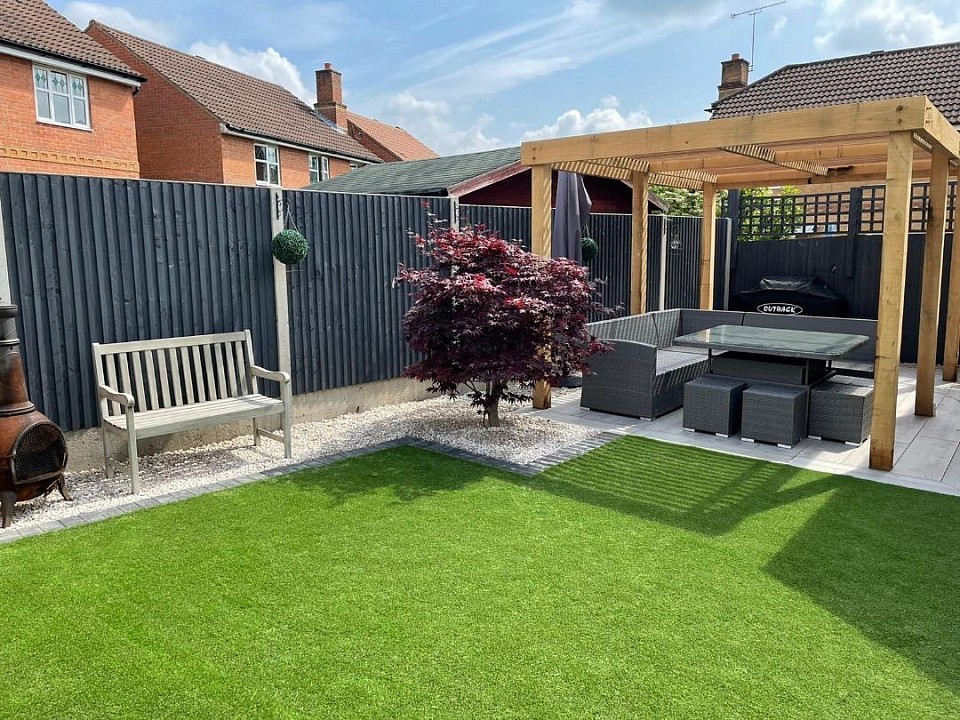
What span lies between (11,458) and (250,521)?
149cm

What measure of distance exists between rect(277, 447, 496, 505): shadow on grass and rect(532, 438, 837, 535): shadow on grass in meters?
0.61

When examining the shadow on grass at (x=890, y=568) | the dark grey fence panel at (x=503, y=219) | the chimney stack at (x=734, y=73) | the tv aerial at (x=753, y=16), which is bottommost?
the shadow on grass at (x=890, y=568)

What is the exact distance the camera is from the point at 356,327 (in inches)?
293

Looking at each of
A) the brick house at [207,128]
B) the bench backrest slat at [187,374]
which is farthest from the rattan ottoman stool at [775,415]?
the brick house at [207,128]

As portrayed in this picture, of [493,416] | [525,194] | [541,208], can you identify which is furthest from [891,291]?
[525,194]

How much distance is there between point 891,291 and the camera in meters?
5.28

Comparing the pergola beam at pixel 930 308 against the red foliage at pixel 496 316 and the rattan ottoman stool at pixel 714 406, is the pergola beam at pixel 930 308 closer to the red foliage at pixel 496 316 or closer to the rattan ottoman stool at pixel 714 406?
the rattan ottoman stool at pixel 714 406

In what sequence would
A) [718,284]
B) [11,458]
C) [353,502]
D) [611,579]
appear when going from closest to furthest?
[611,579] < [11,458] < [353,502] < [718,284]

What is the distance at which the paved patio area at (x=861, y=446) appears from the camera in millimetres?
5363

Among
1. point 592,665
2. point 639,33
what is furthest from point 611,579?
point 639,33

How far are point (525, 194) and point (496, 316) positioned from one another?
25.2 ft

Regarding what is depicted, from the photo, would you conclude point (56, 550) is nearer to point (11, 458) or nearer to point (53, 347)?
point (11, 458)

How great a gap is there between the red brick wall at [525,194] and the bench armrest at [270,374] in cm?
626

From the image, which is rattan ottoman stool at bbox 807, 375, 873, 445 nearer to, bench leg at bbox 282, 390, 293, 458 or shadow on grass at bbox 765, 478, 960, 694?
shadow on grass at bbox 765, 478, 960, 694
